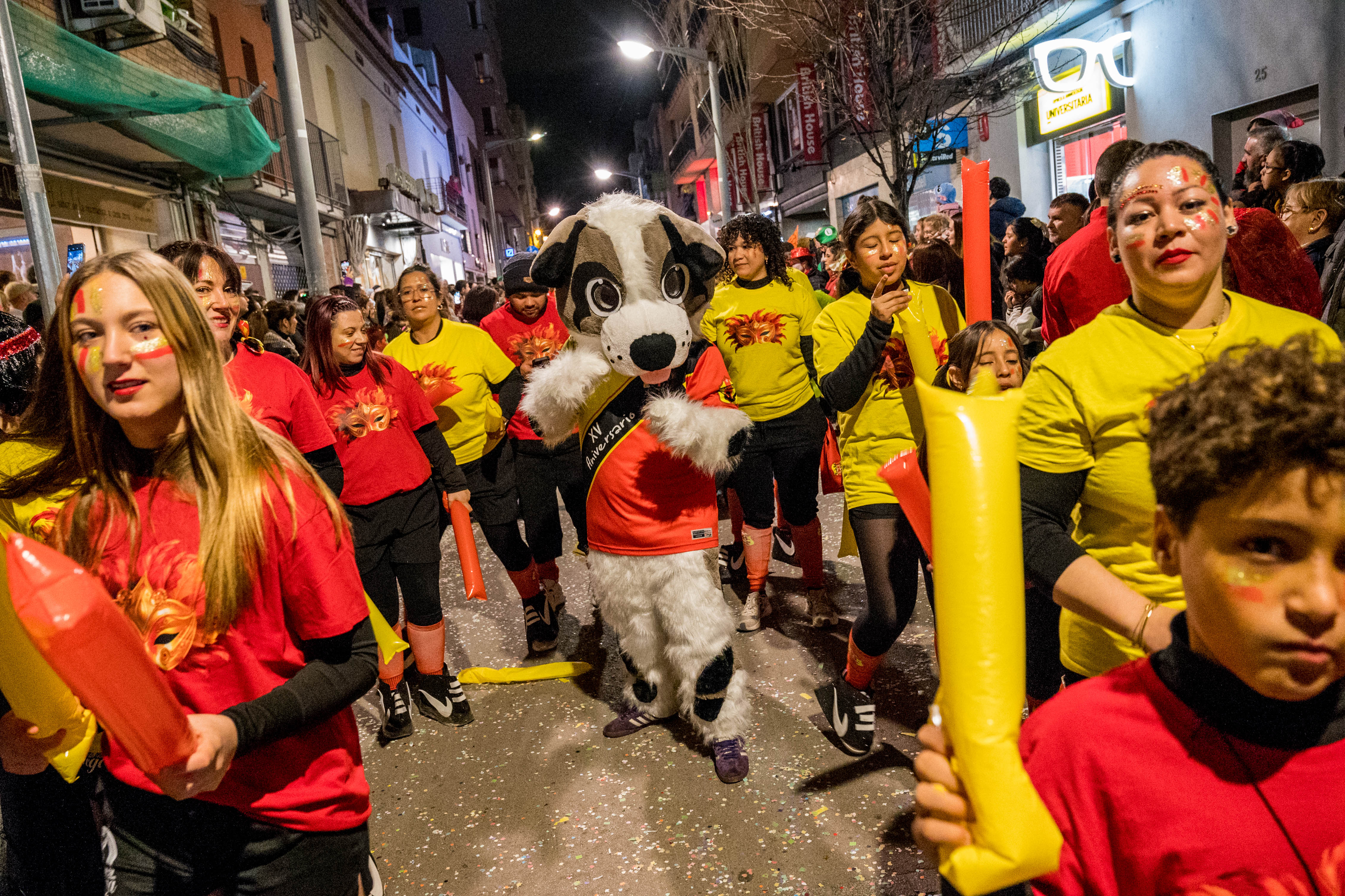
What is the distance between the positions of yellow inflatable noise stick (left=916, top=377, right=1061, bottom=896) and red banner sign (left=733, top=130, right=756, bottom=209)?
2189 centimetres

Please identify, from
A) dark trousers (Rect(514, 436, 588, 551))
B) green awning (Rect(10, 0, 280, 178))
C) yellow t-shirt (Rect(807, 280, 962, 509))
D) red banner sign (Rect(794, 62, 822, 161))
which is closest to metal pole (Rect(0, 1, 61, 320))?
green awning (Rect(10, 0, 280, 178))

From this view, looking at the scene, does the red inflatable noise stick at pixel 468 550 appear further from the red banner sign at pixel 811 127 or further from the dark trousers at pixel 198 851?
the red banner sign at pixel 811 127

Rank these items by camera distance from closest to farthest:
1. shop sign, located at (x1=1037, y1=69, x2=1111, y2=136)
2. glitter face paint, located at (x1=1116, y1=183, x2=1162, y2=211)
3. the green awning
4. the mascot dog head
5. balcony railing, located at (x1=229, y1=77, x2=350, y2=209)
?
glitter face paint, located at (x1=1116, y1=183, x2=1162, y2=211) < the mascot dog head < the green awning < shop sign, located at (x1=1037, y1=69, x2=1111, y2=136) < balcony railing, located at (x1=229, y1=77, x2=350, y2=209)

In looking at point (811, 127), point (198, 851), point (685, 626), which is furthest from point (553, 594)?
point (811, 127)

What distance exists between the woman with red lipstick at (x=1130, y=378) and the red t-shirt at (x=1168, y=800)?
0.48 meters

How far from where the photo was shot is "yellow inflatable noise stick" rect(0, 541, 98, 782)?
125cm

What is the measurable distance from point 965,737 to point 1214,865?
0.35m

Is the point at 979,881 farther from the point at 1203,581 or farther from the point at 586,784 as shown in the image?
the point at 586,784

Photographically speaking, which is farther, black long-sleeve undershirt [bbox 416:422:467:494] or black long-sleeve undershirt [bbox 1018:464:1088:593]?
black long-sleeve undershirt [bbox 416:422:467:494]

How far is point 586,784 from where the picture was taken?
3.25m

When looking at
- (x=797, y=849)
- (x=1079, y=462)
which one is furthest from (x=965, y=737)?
(x=797, y=849)

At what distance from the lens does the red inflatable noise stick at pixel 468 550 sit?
359 centimetres

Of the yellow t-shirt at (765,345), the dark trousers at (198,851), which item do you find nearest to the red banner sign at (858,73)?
the yellow t-shirt at (765,345)

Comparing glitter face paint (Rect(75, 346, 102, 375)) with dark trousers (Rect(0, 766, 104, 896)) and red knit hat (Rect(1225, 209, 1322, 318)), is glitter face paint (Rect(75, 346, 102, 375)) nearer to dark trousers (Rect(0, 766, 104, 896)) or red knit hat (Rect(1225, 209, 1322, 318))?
dark trousers (Rect(0, 766, 104, 896))
